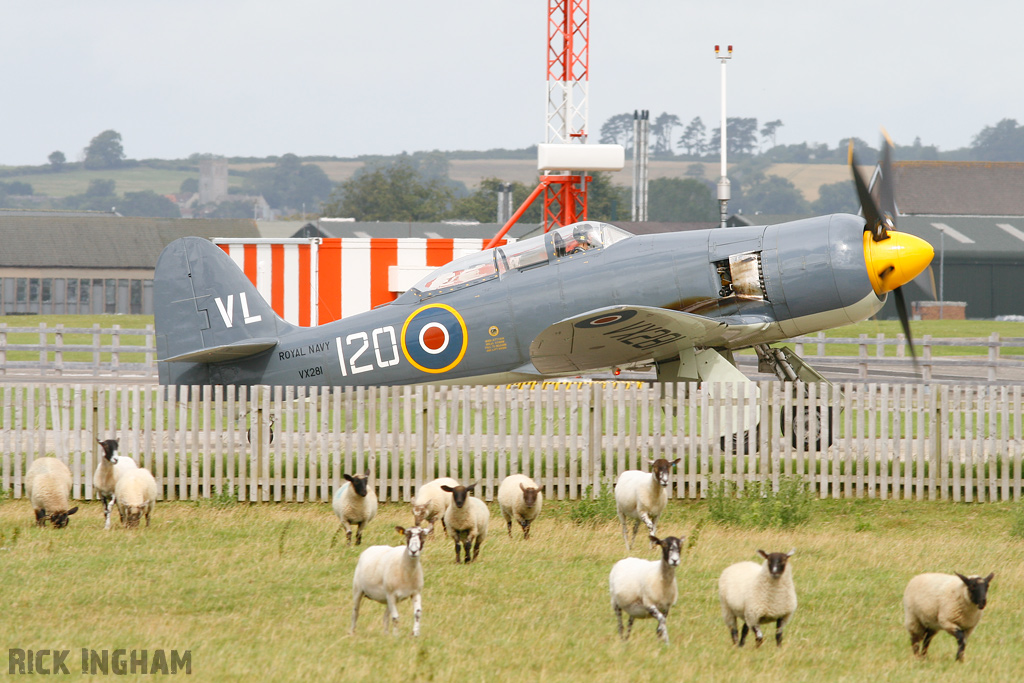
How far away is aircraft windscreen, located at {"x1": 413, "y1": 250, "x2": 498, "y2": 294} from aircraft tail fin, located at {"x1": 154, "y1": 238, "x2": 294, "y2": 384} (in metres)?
2.47

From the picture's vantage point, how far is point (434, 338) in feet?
45.2

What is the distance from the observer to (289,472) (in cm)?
1158

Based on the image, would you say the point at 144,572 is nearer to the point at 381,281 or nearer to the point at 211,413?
the point at 211,413

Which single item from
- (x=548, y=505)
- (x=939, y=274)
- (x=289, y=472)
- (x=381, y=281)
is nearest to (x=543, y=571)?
(x=548, y=505)

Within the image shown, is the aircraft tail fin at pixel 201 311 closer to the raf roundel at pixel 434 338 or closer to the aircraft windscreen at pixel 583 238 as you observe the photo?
the raf roundel at pixel 434 338

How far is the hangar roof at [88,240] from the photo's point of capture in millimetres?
69812

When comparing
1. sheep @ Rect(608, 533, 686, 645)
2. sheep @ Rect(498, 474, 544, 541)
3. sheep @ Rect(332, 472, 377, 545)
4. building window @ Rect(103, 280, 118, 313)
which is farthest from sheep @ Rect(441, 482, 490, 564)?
building window @ Rect(103, 280, 118, 313)

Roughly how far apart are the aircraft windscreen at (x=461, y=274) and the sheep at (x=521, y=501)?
468cm

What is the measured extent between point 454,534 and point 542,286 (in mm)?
5369

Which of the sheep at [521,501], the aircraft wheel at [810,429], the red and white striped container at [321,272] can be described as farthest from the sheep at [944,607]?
the red and white striped container at [321,272]

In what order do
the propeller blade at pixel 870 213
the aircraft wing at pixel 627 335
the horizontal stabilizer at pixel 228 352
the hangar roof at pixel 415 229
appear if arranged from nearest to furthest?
1. the aircraft wing at pixel 627 335
2. the propeller blade at pixel 870 213
3. the horizontal stabilizer at pixel 228 352
4. the hangar roof at pixel 415 229
